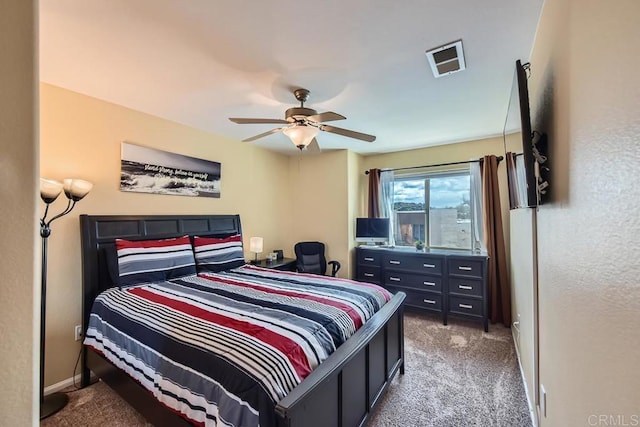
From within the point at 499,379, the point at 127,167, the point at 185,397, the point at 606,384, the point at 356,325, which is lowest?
the point at 499,379

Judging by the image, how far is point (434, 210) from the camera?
4355 mm

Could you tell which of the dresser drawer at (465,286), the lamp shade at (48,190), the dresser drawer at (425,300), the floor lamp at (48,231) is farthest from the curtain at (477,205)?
the lamp shade at (48,190)

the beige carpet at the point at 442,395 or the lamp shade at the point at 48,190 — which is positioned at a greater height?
the lamp shade at the point at 48,190

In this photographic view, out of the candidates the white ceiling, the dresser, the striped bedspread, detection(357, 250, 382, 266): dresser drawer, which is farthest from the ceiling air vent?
detection(357, 250, 382, 266): dresser drawer

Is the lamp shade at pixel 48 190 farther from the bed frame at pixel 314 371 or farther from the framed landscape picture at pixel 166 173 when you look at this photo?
the framed landscape picture at pixel 166 173

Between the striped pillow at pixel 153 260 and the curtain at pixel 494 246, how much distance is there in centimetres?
372

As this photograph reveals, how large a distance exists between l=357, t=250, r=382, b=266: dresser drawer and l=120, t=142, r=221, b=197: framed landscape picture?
231cm

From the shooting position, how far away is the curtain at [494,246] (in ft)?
11.7

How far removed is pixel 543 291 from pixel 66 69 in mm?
3607

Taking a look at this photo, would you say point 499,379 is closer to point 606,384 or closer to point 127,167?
point 606,384

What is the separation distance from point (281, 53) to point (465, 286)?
3.38 meters

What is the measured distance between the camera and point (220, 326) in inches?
63.9

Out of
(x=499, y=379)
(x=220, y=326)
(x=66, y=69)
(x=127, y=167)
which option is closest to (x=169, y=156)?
(x=127, y=167)

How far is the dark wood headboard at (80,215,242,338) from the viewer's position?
2.44m
